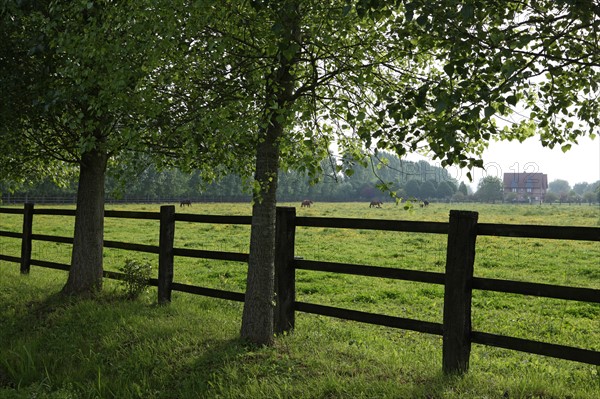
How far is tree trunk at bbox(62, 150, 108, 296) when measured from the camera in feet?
32.4

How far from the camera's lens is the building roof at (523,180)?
13875cm

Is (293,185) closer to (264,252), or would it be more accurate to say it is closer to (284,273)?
(284,273)

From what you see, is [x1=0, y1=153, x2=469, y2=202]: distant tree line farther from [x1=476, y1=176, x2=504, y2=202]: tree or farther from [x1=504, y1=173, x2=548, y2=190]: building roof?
[x1=504, y1=173, x2=548, y2=190]: building roof

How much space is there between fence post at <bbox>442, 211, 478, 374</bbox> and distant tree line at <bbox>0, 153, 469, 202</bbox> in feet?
2.28

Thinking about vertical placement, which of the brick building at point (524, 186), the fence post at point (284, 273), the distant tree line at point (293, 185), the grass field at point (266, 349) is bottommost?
the grass field at point (266, 349)

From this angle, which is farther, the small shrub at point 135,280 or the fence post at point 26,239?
the fence post at point 26,239

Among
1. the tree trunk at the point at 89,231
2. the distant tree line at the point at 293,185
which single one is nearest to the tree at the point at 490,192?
the distant tree line at the point at 293,185

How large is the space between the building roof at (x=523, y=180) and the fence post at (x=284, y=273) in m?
141

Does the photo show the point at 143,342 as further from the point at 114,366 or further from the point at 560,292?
the point at 560,292

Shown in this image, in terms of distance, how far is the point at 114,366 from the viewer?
6.34 m

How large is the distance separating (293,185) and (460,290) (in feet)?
396

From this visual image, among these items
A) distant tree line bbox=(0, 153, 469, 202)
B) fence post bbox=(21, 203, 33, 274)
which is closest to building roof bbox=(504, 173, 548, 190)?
distant tree line bbox=(0, 153, 469, 202)

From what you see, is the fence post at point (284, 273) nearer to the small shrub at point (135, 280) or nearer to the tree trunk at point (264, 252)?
the tree trunk at point (264, 252)

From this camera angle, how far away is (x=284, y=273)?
7.34m
